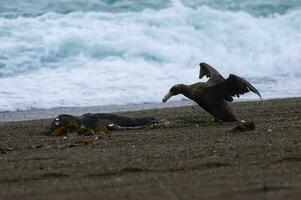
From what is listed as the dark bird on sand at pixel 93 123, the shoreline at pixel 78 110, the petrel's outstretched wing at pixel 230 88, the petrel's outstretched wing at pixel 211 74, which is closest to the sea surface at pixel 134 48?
the shoreline at pixel 78 110

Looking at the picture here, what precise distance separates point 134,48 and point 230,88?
284 inches

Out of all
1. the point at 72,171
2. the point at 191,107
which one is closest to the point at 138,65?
the point at 191,107

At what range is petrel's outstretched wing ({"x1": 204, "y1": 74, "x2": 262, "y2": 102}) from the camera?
25.3 ft

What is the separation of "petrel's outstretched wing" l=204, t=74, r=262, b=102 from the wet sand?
1.31 feet

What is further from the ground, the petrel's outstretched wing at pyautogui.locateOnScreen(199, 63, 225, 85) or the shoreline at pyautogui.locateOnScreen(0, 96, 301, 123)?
the petrel's outstretched wing at pyautogui.locateOnScreen(199, 63, 225, 85)

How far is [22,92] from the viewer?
11359 mm

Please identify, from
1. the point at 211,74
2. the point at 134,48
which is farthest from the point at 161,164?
the point at 134,48

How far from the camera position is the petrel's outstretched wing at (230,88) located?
25.3 ft

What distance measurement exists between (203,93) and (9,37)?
803cm

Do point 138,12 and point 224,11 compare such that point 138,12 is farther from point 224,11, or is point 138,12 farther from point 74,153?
point 74,153

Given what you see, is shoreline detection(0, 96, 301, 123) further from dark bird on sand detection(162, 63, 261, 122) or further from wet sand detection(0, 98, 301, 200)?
dark bird on sand detection(162, 63, 261, 122)

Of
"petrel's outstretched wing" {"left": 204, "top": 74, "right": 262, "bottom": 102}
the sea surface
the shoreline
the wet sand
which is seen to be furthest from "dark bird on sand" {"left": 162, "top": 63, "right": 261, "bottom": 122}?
the sea surface

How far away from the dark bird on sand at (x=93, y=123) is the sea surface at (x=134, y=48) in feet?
10.2

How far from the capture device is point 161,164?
15.4 feet
